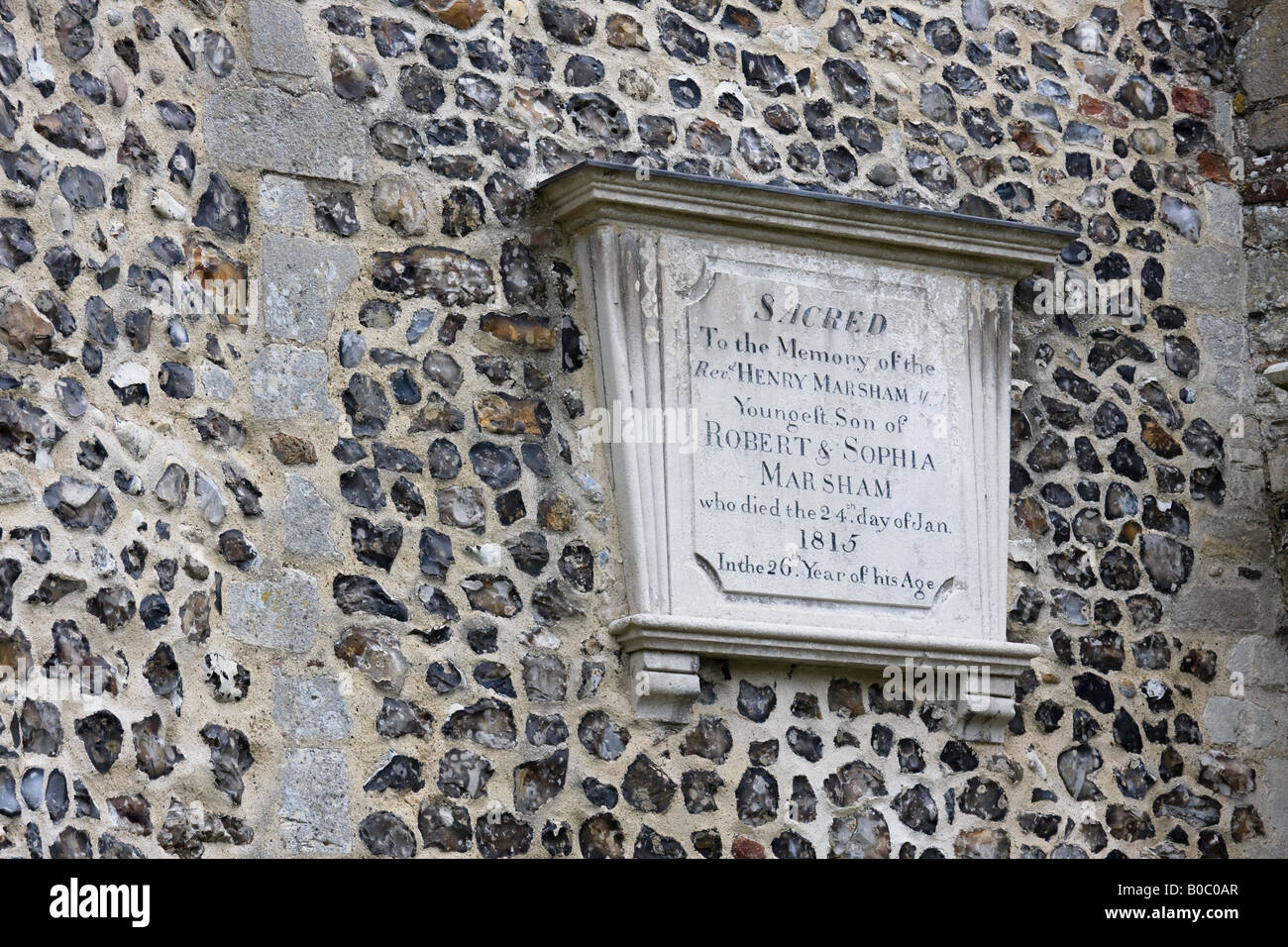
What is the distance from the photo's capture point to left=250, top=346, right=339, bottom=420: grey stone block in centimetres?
525

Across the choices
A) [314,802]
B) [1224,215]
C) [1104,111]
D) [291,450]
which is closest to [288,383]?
[291,450]

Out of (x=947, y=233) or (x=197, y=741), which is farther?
(x=947, y=233)

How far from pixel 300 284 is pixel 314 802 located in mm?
1274

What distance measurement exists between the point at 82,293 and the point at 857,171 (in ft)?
7.77

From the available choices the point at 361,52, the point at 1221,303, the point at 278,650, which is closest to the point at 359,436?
the point at 278,650

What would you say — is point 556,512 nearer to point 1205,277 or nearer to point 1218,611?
point 1218,611

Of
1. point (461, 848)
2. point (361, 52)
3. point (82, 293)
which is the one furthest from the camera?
point (361, 52)

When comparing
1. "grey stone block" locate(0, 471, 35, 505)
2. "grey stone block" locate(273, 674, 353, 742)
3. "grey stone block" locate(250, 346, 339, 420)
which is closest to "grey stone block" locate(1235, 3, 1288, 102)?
"grey stone block" locate(250, 346, 339, 420)

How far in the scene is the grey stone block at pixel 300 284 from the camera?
534 centimetres

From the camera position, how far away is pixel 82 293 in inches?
191

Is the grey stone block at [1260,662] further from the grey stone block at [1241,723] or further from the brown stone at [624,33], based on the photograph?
the brown stone at [624,33]

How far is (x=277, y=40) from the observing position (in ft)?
18.0

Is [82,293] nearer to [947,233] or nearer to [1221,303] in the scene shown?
[947,233]

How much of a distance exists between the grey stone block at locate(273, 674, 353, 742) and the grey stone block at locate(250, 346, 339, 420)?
65 centimetres
